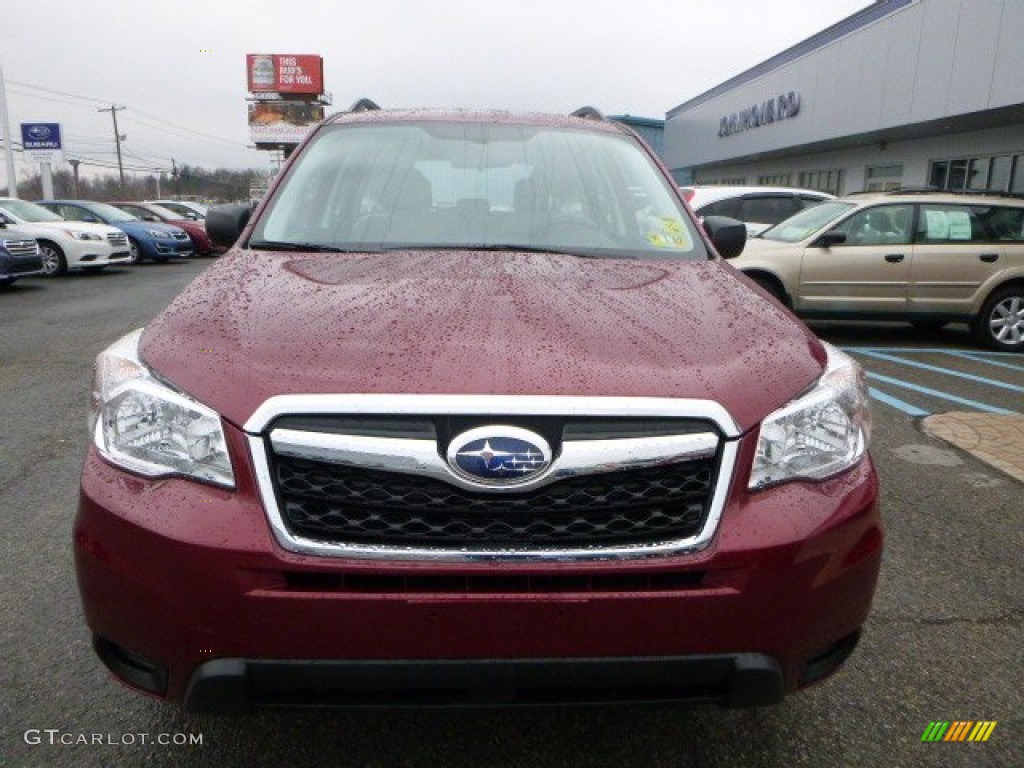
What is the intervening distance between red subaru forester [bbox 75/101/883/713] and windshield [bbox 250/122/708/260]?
0.93m

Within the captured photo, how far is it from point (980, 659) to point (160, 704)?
251cm

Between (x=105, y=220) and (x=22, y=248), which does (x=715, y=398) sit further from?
(x=105, y=220)

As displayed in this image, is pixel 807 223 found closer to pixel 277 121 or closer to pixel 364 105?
pixel 364 105

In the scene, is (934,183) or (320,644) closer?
(320,644)

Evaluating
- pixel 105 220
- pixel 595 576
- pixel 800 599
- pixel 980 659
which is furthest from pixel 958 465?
pixel 105 220

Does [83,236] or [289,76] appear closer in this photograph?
[83,236]

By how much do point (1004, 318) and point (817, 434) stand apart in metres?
8.31

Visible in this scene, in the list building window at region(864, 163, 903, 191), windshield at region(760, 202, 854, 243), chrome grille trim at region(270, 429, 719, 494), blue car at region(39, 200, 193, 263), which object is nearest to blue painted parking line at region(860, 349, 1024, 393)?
windshield at region(760, 202, 854, 243)

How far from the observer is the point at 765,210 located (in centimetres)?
1187

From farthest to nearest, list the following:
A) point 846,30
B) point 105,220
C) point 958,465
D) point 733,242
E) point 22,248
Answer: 1. point 846,30
2. point 105,220
3. point 22,248
4. point 958,465
5. point 733,242

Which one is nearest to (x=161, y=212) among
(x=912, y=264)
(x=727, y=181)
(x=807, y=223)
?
(x=807, y=223)

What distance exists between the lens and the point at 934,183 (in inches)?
720

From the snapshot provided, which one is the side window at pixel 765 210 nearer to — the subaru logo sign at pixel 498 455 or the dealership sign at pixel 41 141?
the subaru logo sign at pixel 498 455

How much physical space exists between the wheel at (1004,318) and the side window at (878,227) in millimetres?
1154
